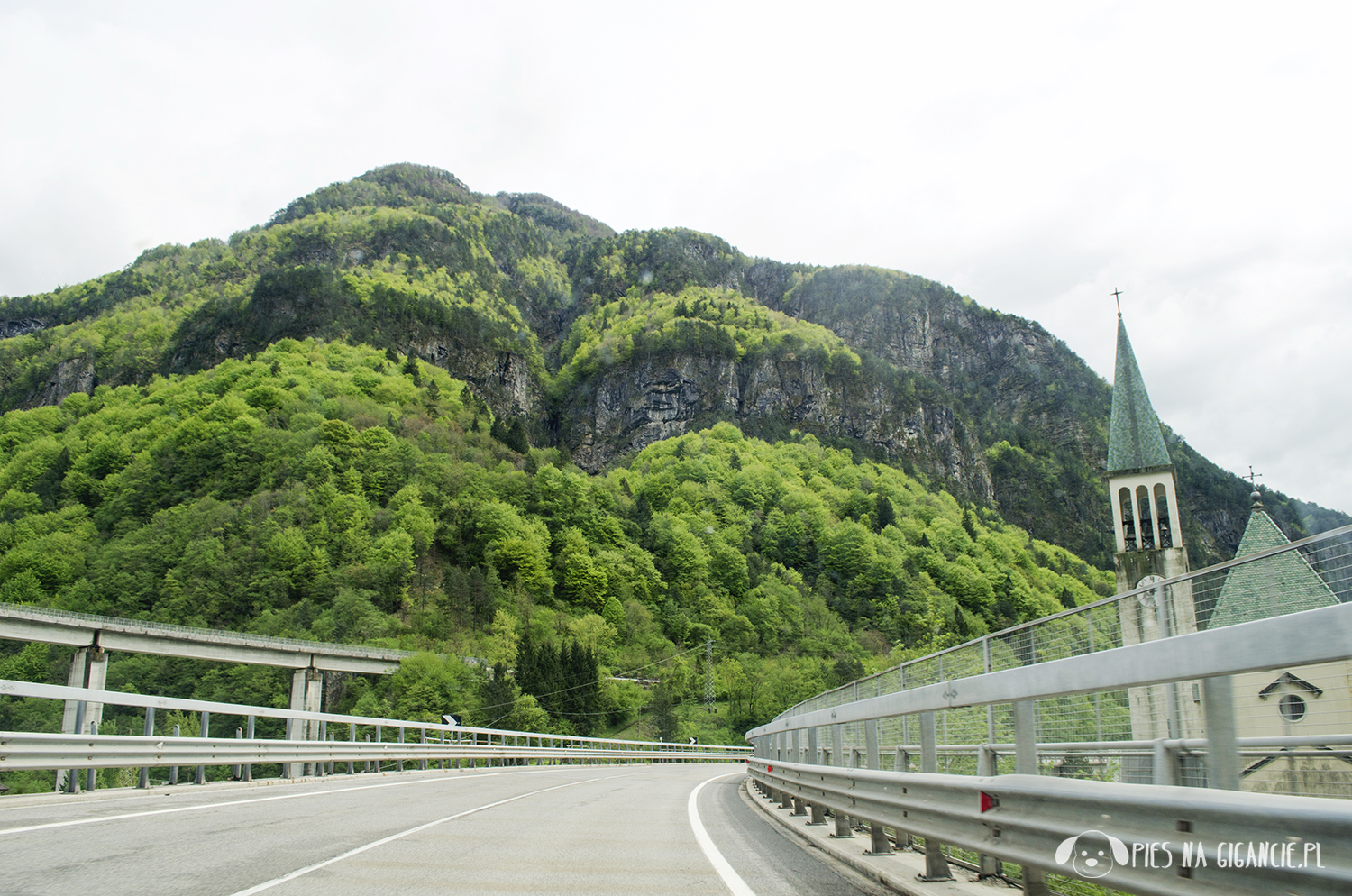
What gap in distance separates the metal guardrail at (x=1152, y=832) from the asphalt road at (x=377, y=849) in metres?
1.50

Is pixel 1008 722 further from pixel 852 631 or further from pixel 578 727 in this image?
pixel 852 631

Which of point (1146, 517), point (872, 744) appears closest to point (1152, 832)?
point (872, 744)

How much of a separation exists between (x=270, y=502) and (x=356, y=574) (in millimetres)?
20067

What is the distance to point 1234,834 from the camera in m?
3.04

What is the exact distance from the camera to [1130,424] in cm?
6228

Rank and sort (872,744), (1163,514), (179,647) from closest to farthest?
(872,744) → (1163,514) → (179,647)

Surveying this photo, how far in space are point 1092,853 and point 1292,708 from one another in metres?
1.34

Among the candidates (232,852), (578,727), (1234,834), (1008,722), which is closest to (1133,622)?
(1234,834)

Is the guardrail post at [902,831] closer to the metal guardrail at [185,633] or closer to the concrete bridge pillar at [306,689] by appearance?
the concrete bridge pillar at [306,689]

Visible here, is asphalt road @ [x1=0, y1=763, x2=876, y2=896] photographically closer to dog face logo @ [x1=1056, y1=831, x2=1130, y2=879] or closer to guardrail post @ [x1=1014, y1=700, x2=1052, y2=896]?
guardrail post @ [x1=1014, y1=700, x2=1052, y2=896]

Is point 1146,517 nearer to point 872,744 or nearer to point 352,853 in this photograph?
point 872,744

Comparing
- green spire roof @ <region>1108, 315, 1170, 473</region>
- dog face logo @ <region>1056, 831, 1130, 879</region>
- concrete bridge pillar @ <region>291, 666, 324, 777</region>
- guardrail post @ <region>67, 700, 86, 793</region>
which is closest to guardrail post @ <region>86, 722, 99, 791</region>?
guardrail post @ <region>67, 700, 86, 793</region>

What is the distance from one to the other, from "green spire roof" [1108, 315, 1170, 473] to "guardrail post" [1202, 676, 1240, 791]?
61.5 metres

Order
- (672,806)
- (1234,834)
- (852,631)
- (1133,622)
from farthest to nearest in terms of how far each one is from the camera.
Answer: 1. (852,631)
2. (672,806)
3. (1133,622)
4. (1234,834)
